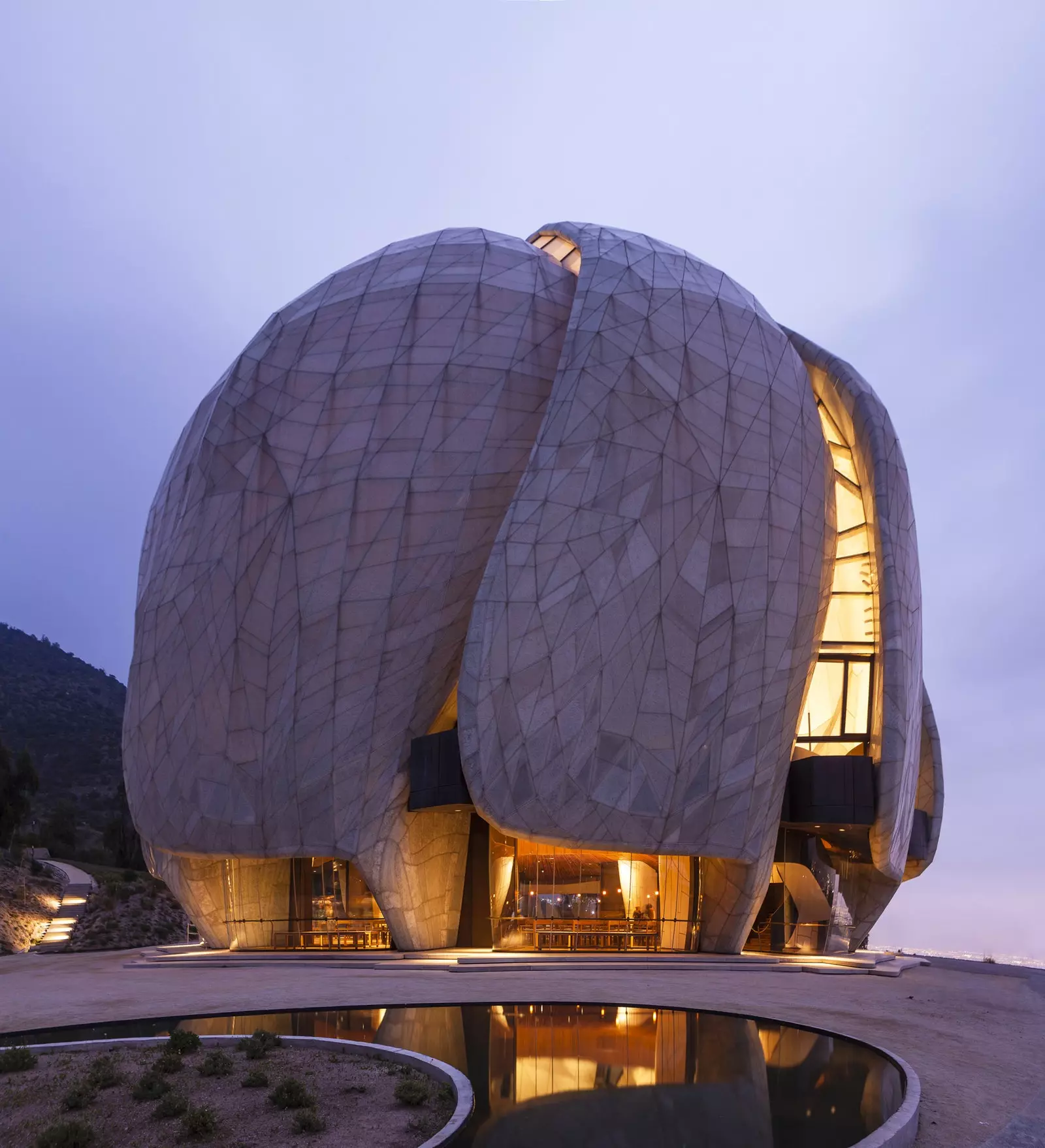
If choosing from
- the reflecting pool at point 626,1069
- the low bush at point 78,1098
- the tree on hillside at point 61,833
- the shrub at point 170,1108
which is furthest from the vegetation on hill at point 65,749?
the shrub at point 170,1108

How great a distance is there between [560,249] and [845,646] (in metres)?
18.1

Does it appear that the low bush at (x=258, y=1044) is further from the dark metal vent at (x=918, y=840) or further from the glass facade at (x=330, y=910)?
the dark metal vent at (x=918, y=840)

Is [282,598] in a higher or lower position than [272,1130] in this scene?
higher

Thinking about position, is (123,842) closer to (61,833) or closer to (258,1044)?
(61,833)

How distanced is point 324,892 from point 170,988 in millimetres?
10954

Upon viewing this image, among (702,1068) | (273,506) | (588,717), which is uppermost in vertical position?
(273,506)

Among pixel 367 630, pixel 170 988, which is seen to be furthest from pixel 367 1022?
pixel 367 630

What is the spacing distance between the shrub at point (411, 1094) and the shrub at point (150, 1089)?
2.19 meters

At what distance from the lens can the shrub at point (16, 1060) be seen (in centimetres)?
1045

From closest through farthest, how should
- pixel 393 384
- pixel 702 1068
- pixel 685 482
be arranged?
pixel 702 1068 < pixel 685 482 < pixel 393 384

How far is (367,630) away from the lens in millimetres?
27438

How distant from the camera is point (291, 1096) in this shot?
892 cm

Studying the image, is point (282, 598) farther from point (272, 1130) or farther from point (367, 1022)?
point (272, 1130)

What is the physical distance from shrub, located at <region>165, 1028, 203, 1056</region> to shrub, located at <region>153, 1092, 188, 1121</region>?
2.50 m
